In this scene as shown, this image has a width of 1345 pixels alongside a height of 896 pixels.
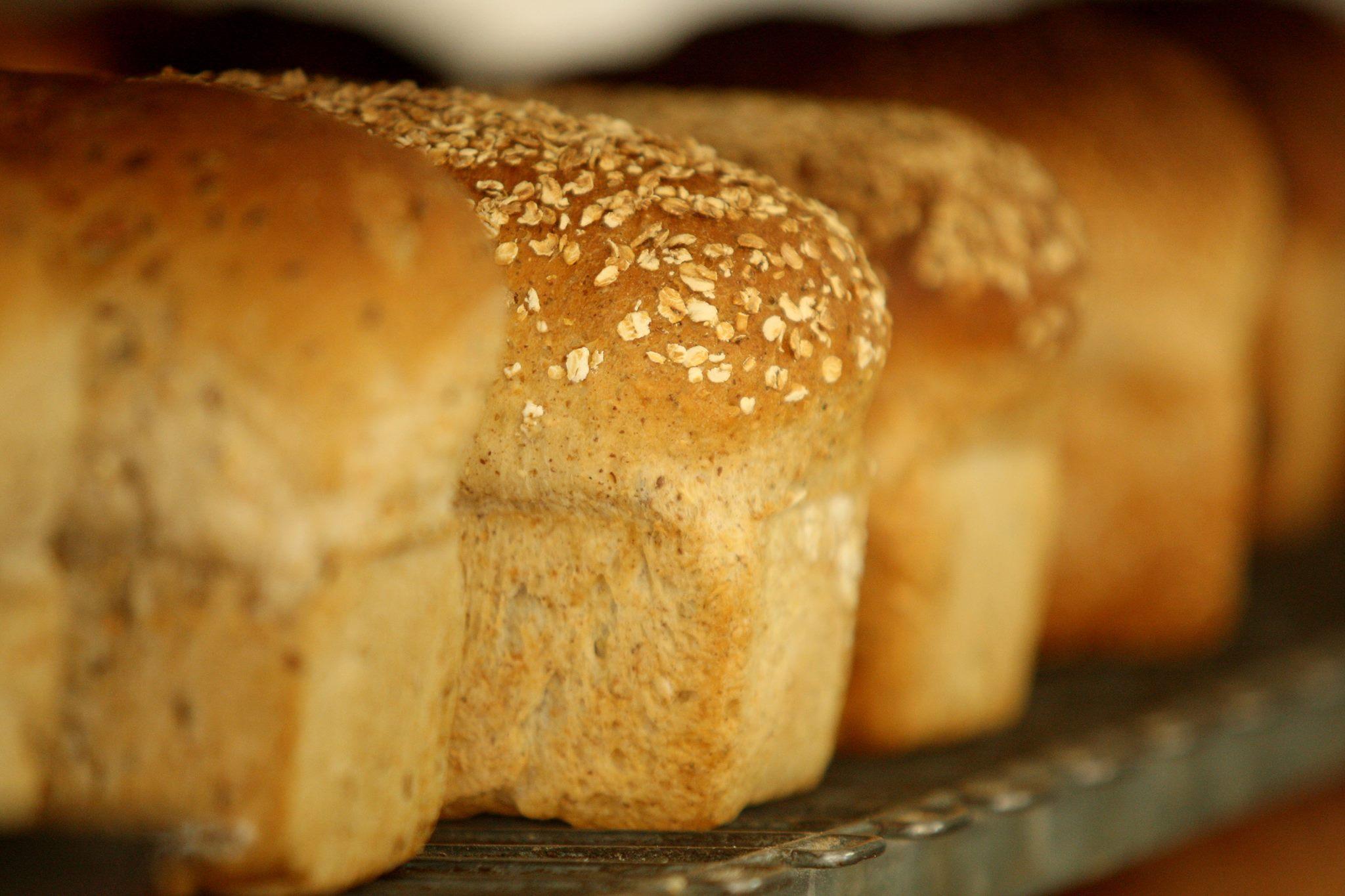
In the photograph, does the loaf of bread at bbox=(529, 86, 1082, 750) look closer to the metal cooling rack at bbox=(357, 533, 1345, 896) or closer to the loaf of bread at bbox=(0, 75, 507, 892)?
the metal cooling rack at bbox=(357, 533, 1345, 896)

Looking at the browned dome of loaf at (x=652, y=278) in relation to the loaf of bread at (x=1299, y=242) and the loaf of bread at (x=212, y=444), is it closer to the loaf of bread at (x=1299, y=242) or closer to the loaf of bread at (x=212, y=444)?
the loaf of bread at (x=212, y=444)

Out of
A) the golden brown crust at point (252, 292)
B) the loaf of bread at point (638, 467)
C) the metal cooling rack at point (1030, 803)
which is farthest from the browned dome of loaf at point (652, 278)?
the metal cooling rack at point (1030, 803)

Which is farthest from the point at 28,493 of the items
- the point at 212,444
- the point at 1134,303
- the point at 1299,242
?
the point at 1299,242

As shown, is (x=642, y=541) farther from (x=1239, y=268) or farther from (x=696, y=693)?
(x=1239, y=268)

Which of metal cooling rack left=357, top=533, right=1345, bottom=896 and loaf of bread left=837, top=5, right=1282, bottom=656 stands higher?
loaf of bread left=837, top=5, right=1282, bottom=656

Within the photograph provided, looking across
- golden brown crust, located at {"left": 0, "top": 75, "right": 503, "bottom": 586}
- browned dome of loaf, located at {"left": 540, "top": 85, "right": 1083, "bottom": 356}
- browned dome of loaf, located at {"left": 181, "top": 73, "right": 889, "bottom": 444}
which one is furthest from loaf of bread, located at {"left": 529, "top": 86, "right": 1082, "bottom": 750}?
golden brown crust, located at {"left": 0, "top": 75, "right": 503, "bottom": 586}

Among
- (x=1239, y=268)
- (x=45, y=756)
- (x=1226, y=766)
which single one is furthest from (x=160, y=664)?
(x=1239, y=268)
